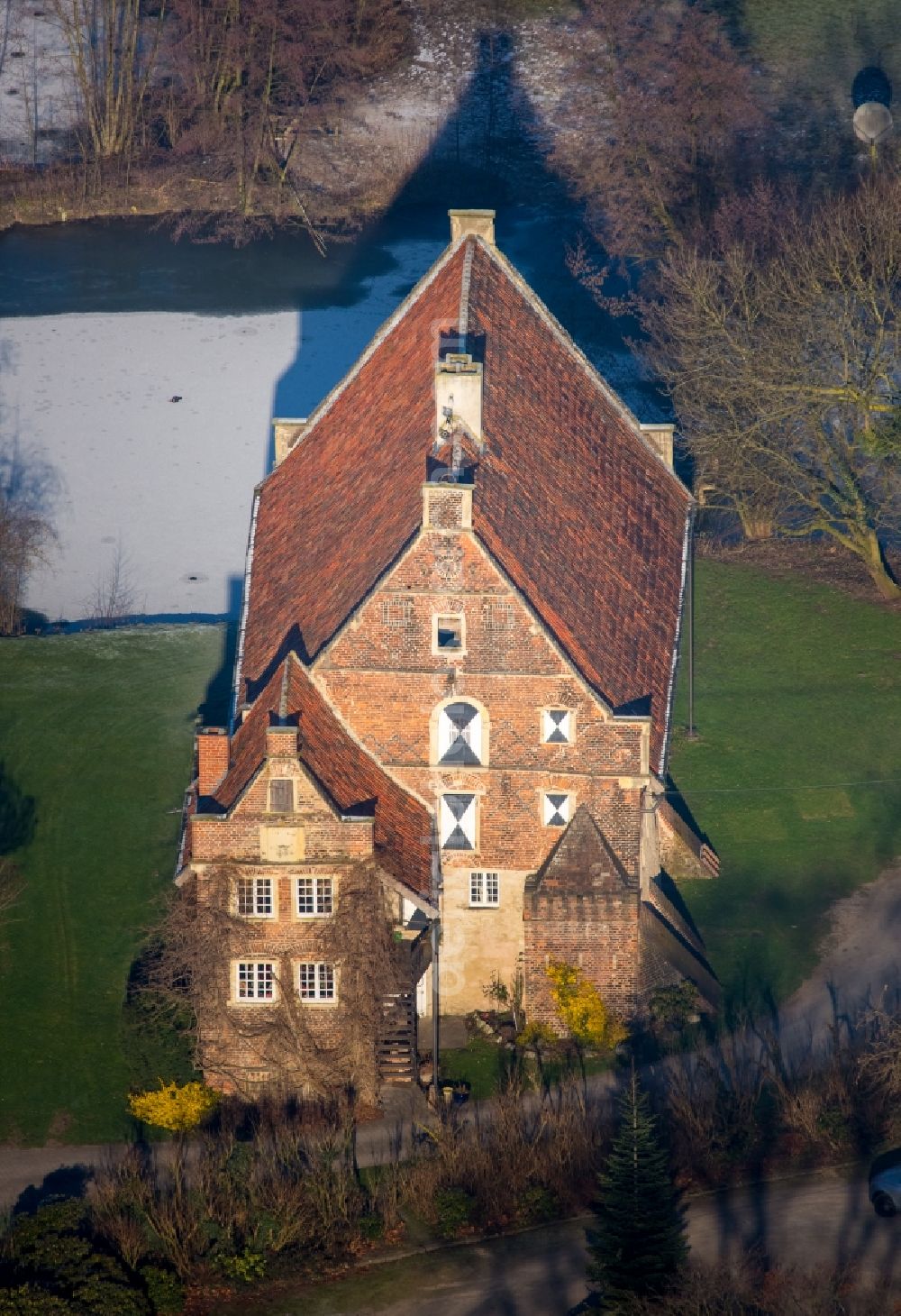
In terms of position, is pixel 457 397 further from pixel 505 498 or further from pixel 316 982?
pixel 316 982

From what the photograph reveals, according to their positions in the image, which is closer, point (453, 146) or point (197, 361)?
point (197, 361)

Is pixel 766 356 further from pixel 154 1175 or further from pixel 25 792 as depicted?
Answer: pixel 154 1175

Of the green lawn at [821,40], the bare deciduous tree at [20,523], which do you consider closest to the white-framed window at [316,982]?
the bare deciduous tree at [20,523]

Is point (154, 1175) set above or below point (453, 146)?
below

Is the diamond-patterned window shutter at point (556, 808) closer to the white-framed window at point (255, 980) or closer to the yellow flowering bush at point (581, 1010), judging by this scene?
the yellow flowering bush at point (581, 1010)

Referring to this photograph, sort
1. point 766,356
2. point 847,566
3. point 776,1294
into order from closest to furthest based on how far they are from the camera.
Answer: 1. point 776,1294
2. point 766,356
3. point 847,566

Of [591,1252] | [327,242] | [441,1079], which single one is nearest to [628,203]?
[327,242]

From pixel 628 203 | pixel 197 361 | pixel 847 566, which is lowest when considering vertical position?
pixel 847 566
